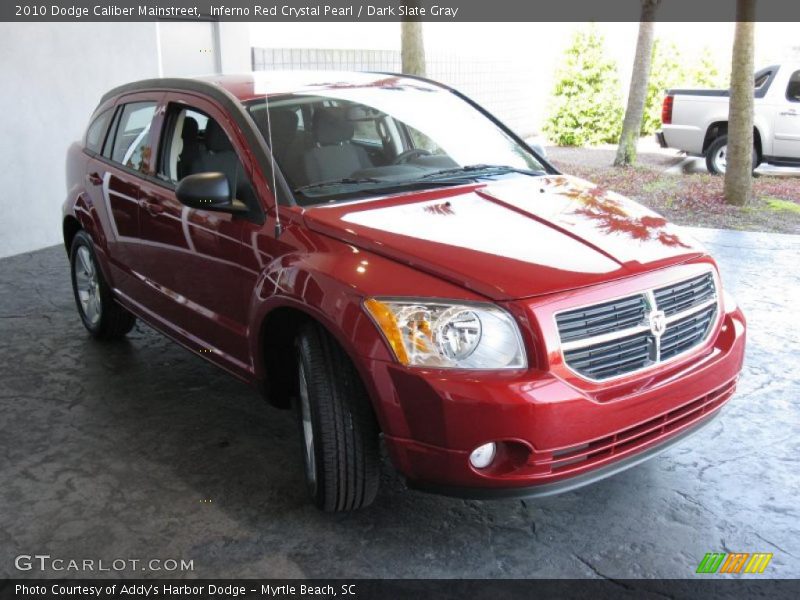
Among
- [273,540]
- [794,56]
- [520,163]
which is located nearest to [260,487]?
[273,540]

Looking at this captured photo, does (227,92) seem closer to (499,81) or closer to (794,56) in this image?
(499,81)

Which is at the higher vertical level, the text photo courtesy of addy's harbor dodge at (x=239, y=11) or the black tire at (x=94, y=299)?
the text photo courtesy of addy's harbor dodge at (x=239, y=11)

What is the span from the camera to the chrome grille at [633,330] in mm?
2799

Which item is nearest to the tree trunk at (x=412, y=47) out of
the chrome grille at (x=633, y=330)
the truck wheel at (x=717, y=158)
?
the truck wheel at (x=717, y=158)

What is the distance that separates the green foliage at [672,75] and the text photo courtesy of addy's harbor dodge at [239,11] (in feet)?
13.2

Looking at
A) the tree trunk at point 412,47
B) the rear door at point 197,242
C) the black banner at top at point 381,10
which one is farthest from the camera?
the tree trunk at point 412,47

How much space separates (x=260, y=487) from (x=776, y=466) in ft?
7.31

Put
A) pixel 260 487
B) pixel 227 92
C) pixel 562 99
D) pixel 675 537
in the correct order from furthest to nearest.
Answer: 1. pixel 562 99
2. pixel 227 92
3. pixel 260 487
4. pixel 675 537

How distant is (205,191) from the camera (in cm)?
344

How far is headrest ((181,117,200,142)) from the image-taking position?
13.6 feet

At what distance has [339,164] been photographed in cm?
375

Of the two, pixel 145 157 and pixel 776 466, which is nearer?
pixel 776 466

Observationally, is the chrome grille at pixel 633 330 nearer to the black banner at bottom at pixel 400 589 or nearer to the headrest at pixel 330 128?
the black banner at bottom at pixel 400 589

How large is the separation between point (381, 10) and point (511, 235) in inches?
390
